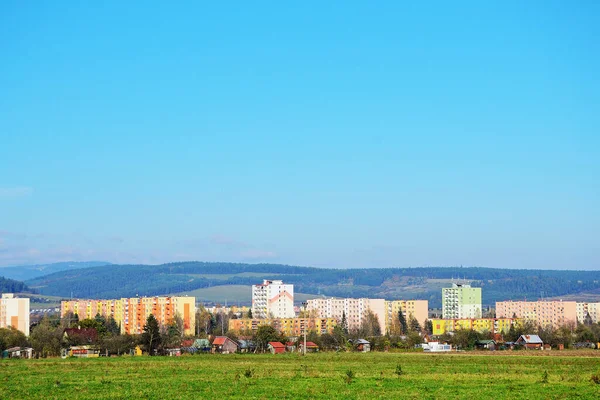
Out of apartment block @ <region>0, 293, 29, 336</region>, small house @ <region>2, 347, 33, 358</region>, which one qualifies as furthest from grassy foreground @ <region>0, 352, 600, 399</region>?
apartment block @ <region>0, 293, 29, 336</region>

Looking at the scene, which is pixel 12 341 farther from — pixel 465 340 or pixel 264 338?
pixel 465 340

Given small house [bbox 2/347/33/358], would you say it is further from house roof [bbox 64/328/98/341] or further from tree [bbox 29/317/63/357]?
house roof [bbox 64/328/98/341]

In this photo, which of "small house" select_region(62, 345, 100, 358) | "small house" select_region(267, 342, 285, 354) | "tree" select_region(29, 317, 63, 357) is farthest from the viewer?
"small house" select_region(267, 342, 285, 354)

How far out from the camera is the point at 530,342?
367 ft

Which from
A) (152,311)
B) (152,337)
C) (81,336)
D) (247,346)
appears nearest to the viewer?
(152,337)

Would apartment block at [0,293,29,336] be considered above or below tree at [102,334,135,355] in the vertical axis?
above

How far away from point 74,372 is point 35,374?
224 cm

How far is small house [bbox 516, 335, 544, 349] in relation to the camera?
111 metres

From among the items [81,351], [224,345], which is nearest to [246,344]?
[224,345]

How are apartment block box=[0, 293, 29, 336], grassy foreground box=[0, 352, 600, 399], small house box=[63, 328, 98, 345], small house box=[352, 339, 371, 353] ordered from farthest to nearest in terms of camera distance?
1. apartment block box=[0, 293, 29, 336]
2. small house box=[352, 339, 371, 353]
3. small house box=[63, 328, 98, 345]
4. grassy foreground box=[0, 352, 600, 399]

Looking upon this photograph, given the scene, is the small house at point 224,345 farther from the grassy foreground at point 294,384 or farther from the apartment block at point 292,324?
the apartment block at point 292,324

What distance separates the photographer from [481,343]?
117125mm

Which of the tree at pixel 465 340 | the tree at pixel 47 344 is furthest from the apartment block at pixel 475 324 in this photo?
the tree at pixel 47 344

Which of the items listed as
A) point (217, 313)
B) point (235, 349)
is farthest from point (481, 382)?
point (217, 313)
